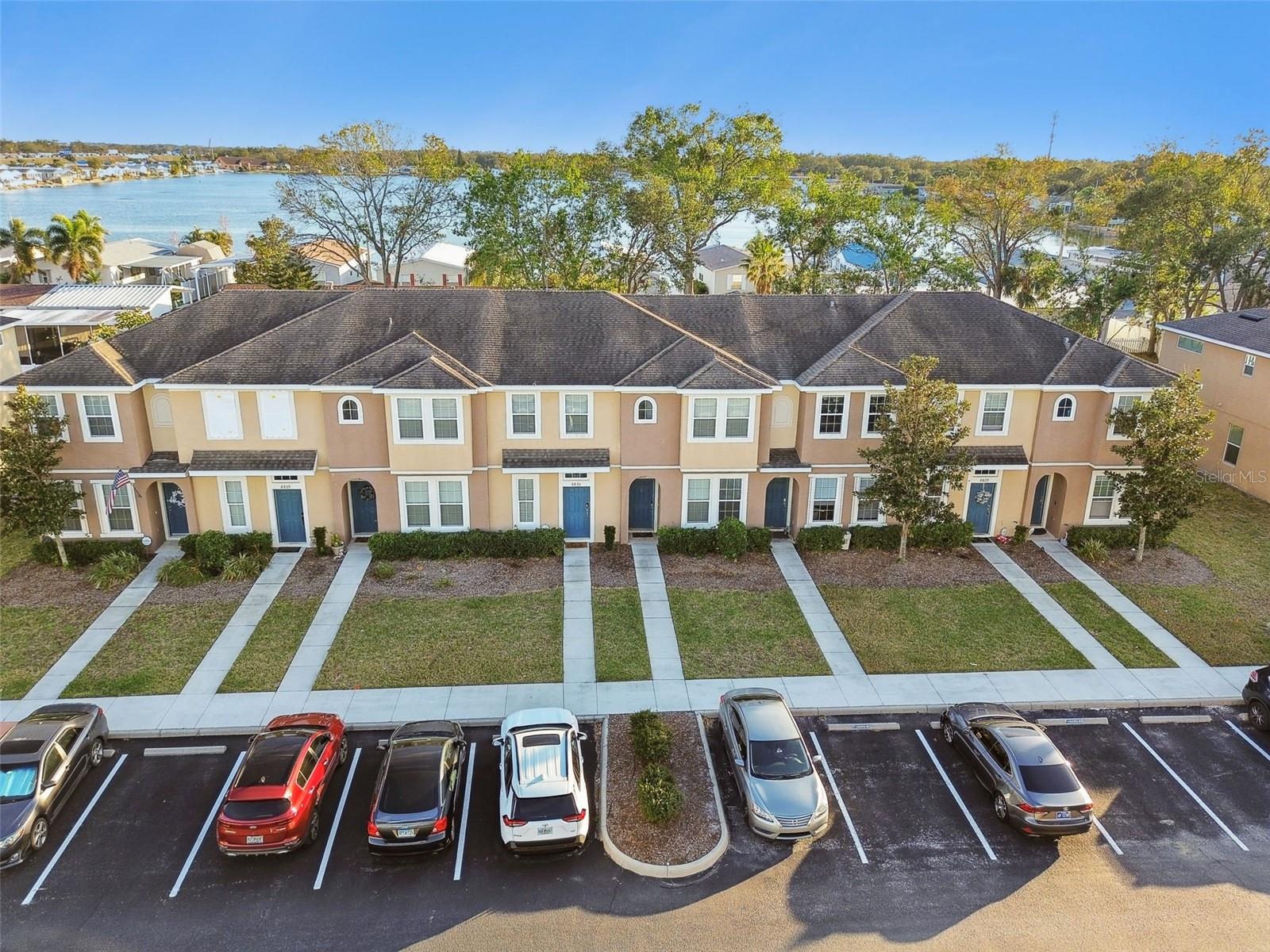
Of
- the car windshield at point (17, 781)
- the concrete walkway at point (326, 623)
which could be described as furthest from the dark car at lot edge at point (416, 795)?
the car windshield at point (17, 781)

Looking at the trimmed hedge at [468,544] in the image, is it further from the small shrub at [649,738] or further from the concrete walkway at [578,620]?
the small shrub at [649,738]

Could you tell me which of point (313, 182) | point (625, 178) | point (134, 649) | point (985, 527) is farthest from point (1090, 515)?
point (313, 182)

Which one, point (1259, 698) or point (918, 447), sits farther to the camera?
point (918, 447)

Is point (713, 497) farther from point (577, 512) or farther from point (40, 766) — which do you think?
point (40, 766)

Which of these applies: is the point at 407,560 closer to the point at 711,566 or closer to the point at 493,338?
the point at 493,338

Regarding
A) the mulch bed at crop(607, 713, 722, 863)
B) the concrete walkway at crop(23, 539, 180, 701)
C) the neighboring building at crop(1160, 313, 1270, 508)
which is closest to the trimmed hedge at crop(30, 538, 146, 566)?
the concrete walkway at crop(23, 539, 180, 701)

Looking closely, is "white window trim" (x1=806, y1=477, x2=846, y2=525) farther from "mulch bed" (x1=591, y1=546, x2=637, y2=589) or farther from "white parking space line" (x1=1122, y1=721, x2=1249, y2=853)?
"white parking space line" (x1=1122, y1=721, x2=1249, y2=853)

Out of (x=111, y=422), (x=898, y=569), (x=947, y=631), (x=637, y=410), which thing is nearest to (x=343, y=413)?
(x=111, y=422)
